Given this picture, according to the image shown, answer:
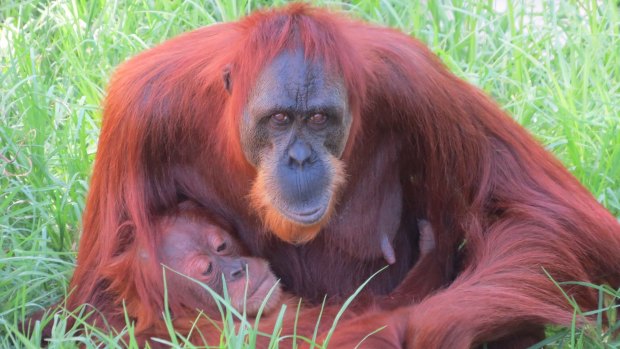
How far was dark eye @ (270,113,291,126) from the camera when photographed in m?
3.12

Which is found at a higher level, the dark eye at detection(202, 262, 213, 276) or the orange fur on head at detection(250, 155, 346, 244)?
the orange fur on head at detection(250, 155, 346, 244)

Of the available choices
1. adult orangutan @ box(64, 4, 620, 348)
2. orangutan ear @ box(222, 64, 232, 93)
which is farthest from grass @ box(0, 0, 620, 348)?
orangutan ear @ box(222, 64, 232, 93)

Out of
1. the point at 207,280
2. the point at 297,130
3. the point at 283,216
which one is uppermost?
the point at 297,130

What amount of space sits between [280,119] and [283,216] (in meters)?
0.25

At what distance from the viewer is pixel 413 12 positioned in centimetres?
477

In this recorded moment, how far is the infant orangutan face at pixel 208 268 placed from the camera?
332cm

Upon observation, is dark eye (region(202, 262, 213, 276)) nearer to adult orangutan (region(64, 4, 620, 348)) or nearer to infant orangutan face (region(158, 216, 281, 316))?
infant orangutan face (region(158, 216, 281, 316))

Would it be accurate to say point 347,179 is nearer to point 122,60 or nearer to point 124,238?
point 124,238

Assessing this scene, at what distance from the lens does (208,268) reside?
334 centimetres

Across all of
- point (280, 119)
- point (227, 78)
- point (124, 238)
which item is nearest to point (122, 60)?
point (124, 238)

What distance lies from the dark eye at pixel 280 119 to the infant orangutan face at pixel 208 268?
429 millimetres

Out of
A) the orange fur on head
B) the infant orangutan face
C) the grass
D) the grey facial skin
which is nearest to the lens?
the grey facial skin

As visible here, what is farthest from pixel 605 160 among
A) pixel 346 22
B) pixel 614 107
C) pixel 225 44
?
pixel 225 44

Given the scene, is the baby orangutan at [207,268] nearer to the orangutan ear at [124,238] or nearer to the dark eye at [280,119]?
the orangutan ear at [124,238]
